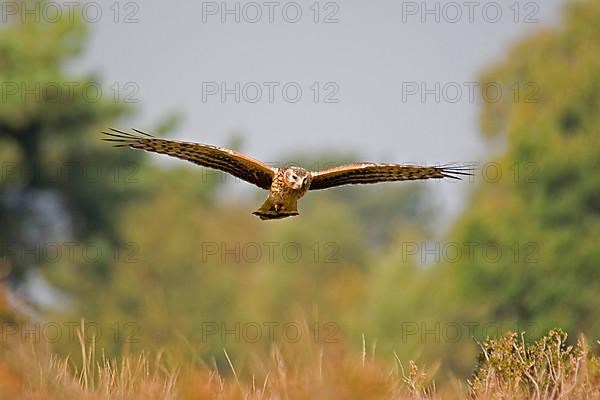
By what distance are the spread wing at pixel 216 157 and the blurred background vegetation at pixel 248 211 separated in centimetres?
2073

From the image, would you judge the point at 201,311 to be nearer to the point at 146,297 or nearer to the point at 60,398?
the point at 146,297

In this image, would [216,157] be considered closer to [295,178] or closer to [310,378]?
[295,178]

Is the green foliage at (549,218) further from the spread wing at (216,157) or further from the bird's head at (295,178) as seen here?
the bird's head at (295,178)

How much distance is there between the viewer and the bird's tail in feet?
36.7

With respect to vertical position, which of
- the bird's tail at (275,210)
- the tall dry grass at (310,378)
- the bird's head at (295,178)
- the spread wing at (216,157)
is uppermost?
the spread wing at (216,157)

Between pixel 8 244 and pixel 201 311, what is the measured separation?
8694mm

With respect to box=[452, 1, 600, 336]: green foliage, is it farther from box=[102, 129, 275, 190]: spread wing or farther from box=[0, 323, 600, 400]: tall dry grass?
box=[0, 323, 600, 400]: tall dry grass

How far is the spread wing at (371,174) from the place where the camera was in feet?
37.1

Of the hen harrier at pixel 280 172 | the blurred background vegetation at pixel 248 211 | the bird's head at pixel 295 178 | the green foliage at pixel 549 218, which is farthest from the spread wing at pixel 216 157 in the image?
the green foliage at pixel 549 218

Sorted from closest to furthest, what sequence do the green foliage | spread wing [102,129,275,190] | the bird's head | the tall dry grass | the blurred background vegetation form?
the tall dry grass < the bird's head < spread wing [102,129,275,190] < the green foliage < the blurred background vegetation

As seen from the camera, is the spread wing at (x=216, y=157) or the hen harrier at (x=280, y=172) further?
the spread wing at (x=216, y=157)

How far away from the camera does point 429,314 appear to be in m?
49.6

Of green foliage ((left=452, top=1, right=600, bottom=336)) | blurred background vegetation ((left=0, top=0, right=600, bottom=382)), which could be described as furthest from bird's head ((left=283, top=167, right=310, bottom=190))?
green foliage ((left=452, top=1, right=600, bottom=336))

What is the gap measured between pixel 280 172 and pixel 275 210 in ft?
1.09
